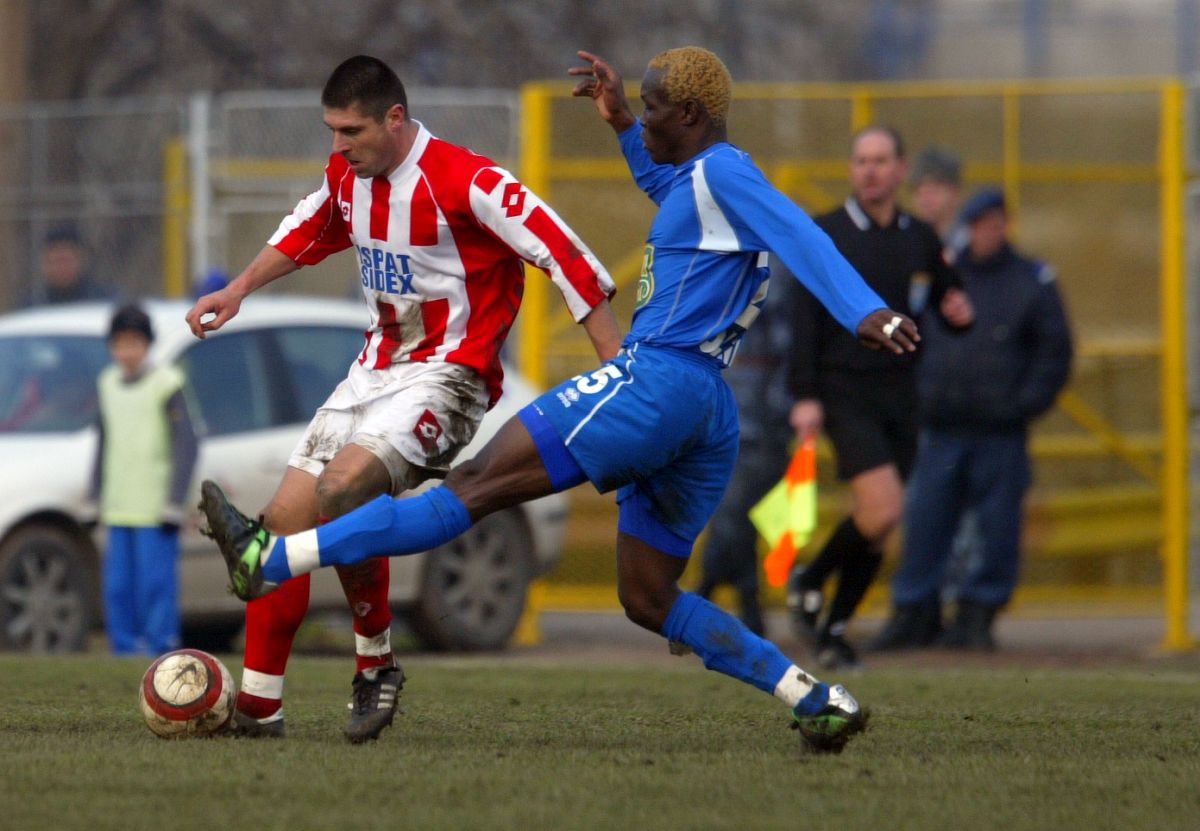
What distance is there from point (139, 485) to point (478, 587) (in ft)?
7.13

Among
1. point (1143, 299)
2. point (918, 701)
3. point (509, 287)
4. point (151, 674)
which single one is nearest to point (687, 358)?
point (509, 287)

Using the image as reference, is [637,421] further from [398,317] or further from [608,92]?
[608,92]

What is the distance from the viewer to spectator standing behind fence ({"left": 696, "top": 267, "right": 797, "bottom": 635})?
11.7 metres

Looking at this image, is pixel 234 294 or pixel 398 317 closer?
pixel 398 317

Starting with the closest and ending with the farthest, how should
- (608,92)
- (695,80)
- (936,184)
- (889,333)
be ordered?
(889,333) → (695,80) → (608,92) → (936,184)

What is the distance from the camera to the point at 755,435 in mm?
11930

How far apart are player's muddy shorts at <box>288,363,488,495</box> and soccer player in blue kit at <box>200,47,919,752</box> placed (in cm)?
23

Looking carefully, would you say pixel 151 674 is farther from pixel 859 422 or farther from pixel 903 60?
pixel 903 60

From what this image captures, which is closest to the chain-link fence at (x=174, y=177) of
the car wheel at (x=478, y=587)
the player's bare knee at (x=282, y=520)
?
the car wheel at (x=478, y=587)

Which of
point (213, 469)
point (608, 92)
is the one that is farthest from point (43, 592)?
point (608, 92)

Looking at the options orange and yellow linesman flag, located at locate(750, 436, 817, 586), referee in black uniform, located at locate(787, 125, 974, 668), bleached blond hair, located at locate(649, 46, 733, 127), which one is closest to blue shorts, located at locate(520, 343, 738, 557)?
bleached blond hair, located at locate(649, 46, 733, 127)

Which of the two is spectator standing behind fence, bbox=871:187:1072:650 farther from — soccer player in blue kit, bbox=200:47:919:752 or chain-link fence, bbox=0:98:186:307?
soccer player in blue kit, bbox=200:47:919:752

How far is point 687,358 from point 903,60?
23.6 m

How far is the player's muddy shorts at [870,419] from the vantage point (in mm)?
9609
